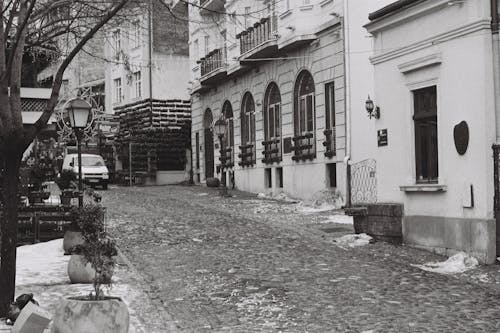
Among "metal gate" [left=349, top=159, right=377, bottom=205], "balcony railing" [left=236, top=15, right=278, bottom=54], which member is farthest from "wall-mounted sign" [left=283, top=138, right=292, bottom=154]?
"metal gate" [left=349, top=159, right=377, bottom=205]

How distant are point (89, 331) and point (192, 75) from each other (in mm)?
33331

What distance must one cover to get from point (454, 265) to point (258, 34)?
58.3 ft

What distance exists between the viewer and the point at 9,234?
838 cm

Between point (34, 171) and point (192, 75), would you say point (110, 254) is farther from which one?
point (192, 75)

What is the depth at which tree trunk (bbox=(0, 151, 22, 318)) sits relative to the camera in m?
8.33

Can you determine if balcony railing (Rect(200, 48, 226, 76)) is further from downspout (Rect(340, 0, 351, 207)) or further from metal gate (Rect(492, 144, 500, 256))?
metal gate (Rect(492, 144, 500, 256))

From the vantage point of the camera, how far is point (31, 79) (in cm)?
3095

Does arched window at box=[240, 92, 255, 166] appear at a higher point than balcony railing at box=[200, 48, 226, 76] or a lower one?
lower

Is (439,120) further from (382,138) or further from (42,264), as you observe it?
(42,264)

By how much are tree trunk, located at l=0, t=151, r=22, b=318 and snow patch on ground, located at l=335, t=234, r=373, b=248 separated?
762 cm

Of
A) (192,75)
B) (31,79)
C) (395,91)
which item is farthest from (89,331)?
(192,75)

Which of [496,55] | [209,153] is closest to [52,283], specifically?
[496,55]

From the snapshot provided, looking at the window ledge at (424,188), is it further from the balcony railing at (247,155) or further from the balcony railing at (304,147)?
the balcony railing at (247,155)

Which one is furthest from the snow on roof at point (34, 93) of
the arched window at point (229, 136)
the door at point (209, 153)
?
the door at point (209, 153)
